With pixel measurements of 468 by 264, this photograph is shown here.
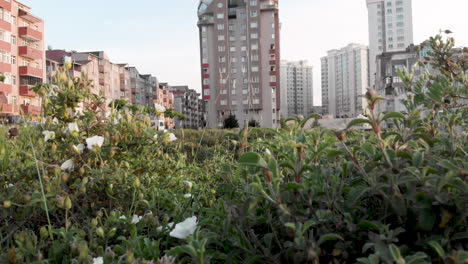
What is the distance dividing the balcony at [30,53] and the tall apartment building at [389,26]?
195 feet

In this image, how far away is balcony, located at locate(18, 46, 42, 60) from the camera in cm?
3061

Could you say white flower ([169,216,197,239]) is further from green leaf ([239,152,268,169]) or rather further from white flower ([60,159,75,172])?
white flower ([60,159,75,172])

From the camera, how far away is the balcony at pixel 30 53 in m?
30.6

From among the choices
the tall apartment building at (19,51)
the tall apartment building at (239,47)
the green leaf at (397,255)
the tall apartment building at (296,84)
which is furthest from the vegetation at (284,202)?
the tall apartment building at (296,84)

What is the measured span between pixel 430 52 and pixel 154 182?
2040mm

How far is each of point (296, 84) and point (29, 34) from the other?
6571cm

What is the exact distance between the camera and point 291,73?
86875 millimetres

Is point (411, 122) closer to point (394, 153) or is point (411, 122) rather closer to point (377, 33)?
point (394, 153)

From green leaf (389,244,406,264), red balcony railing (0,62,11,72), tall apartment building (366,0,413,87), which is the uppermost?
tall apartment building (366,0,413,87)

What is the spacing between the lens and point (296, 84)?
87.6 meters

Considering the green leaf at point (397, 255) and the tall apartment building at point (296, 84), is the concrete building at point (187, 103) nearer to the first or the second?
the tall apartment building at point (296, 84)

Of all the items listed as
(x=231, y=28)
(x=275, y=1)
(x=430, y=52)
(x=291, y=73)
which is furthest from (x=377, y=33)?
(x=430, y=52)

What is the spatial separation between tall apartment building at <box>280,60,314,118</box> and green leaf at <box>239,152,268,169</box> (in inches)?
3346

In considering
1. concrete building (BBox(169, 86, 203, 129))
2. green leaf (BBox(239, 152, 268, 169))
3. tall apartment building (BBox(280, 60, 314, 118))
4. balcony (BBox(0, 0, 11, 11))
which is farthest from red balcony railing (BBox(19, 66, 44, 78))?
tall apartment building (BBox(280, 60, 314, 118))
